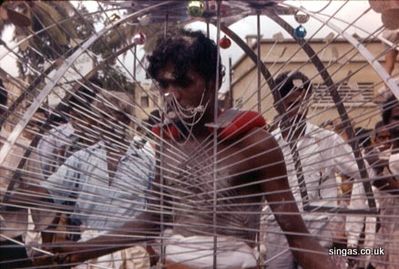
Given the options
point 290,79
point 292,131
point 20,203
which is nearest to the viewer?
point 20,203

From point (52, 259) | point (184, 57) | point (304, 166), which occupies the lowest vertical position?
point (52, 259)

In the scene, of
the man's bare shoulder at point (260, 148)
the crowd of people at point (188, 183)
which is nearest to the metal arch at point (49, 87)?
the crowd of people at point (188, 183)

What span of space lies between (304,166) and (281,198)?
17 centimetres

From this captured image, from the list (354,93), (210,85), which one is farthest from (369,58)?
(210,85)

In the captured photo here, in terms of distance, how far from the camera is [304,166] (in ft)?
7.07

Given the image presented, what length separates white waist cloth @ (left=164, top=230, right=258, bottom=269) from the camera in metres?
1.87

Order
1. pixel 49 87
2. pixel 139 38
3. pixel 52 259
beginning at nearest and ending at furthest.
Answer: pixel 49 87 < pixel 52 259 < pixel 139 38

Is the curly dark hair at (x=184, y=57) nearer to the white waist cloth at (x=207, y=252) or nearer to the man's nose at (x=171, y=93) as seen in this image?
the man's nose at (x=171, y=93)

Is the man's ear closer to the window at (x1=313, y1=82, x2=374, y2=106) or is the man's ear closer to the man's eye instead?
the man's eye

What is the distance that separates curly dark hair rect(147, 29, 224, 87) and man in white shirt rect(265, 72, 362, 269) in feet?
0.74

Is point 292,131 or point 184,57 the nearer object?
point 184,57

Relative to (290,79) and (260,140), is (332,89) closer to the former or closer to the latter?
(260,140)

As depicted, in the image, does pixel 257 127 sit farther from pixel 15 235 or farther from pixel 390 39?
pixel 15 235

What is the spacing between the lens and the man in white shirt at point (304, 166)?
2.19m
